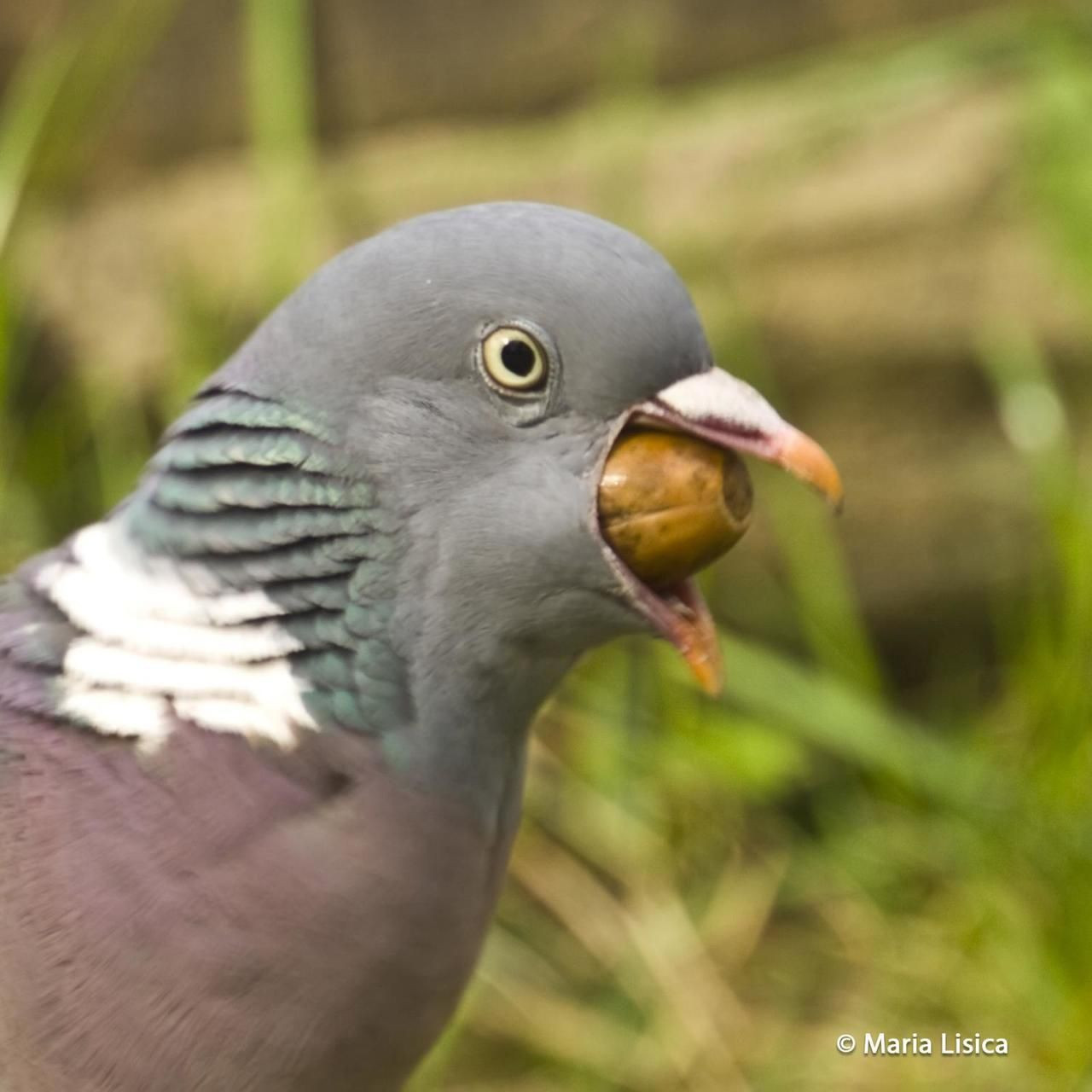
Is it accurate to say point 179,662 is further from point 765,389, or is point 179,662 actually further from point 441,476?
point 765,389

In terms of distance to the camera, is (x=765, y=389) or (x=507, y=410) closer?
(x=507, y=410)

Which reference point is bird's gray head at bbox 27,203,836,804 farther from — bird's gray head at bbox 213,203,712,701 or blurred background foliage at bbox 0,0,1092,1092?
blurred background foliage at bbox 0,0,1092,1092

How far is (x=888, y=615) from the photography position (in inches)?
77.2

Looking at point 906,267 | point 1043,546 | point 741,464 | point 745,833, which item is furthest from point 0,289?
point 1043,546

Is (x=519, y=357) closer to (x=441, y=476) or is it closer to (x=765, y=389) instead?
(x=441, y=476)

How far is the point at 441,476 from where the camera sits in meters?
0.72

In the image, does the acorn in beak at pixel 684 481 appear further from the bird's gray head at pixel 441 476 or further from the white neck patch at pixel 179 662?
the white neck patch at pixel 179 662

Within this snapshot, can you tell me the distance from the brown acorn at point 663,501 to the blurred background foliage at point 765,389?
2.57ft

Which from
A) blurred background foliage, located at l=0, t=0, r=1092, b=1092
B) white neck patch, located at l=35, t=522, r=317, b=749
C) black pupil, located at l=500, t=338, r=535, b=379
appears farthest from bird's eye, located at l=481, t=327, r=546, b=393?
blurred background foliage, located at l=0, t=0, r=1092, b=1092

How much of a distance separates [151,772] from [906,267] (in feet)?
4.46

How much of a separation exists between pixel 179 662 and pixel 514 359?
227 millimetres

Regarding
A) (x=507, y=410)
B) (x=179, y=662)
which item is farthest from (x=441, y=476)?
(x=179, y=662)

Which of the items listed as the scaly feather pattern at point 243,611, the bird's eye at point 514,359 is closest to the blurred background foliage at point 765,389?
the scaly feather pattern at point 243,611

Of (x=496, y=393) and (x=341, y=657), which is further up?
(x=496, y=393)
